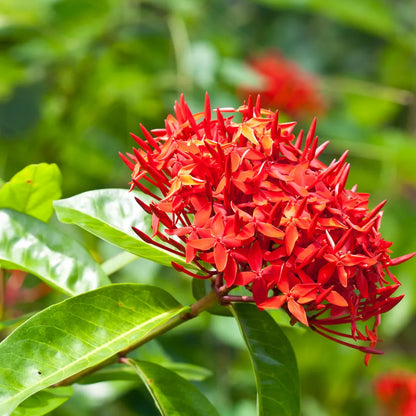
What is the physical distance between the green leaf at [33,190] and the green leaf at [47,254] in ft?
0.09

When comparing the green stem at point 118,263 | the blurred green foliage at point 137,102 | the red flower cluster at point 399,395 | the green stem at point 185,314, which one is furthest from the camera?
the red flower cluster at point 399,395

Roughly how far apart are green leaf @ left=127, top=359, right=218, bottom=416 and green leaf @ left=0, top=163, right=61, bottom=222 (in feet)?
0.78

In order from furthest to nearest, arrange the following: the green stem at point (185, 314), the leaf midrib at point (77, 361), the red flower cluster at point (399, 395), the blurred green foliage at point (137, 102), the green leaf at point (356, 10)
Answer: the red flower cluster at point (399, 395) < the green leaf at point (356, 10) < the blurred green foliage at point (137, 102) < the green stem at point (185, 314) < the leaf midrib at point (77, 361)

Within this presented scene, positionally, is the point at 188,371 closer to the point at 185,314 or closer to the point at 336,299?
the point at 185,314

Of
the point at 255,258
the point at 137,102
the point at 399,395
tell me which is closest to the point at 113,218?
the point at 255,258

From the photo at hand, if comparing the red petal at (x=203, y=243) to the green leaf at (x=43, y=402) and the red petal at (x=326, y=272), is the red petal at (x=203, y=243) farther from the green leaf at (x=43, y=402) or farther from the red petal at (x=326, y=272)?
the green leaf at (x=43, y=402)

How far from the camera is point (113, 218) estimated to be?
0.79m

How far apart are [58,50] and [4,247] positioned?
923 millimetres

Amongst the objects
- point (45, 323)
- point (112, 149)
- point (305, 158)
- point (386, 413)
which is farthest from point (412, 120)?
point (45, 323)

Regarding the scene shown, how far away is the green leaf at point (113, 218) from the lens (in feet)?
2.42

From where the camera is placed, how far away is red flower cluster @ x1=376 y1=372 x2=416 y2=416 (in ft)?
6.12

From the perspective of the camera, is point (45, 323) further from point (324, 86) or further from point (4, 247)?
point (324, 86)

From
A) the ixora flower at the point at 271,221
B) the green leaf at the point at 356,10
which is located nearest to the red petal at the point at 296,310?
the ixora flower at the point at 271,221

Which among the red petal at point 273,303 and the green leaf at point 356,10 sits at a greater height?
the green leaf at point 356,10
